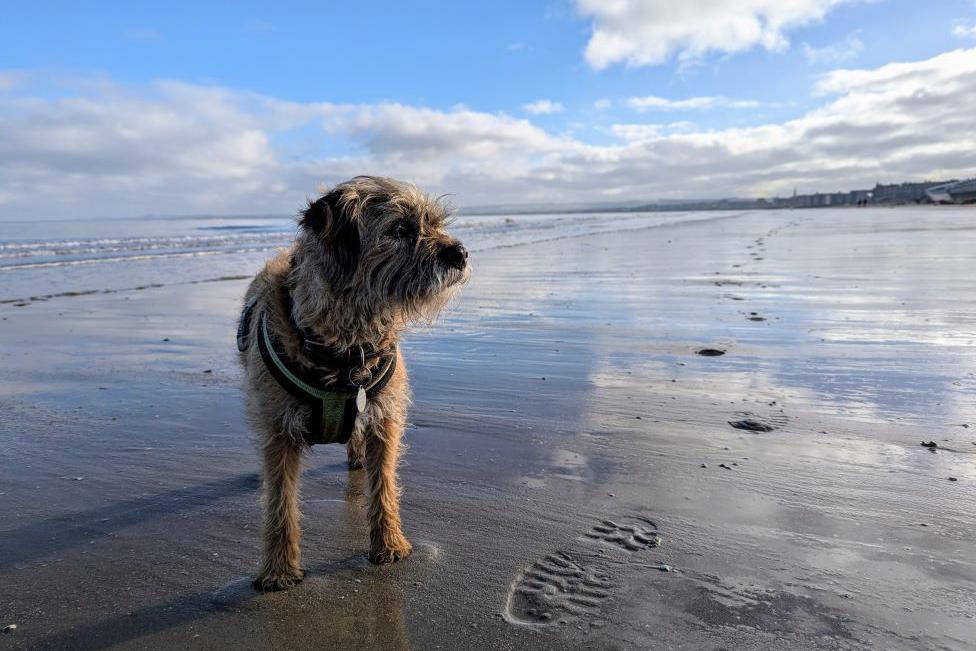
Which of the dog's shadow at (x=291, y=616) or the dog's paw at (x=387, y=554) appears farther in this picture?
the dog's paw at (x=387, y=554)

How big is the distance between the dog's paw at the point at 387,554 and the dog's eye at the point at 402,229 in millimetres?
1728

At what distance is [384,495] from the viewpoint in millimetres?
3645

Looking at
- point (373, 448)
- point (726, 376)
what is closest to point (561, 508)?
point (373, 448)

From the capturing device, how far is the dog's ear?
3.51 m

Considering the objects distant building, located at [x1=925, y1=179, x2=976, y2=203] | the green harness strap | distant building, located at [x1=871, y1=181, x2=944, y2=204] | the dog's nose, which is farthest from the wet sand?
distant building, located at [x1=871, y1=181, x2=944, y2=204]

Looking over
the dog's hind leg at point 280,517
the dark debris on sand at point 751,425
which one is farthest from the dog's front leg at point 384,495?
the dark debris on sand at point 751,425

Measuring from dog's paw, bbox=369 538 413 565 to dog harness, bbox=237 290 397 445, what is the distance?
636 mm

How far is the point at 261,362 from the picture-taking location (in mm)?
3562

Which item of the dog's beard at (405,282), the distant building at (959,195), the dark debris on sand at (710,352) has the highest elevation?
the distant building at (959,195)

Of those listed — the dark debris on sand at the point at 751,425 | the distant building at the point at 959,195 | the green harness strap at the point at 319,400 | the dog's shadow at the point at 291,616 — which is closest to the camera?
the dog's shadow at the point at 291,616

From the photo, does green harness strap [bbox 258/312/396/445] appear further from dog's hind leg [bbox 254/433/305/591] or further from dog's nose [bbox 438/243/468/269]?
dog's nose [bbox 438/243/468/269]

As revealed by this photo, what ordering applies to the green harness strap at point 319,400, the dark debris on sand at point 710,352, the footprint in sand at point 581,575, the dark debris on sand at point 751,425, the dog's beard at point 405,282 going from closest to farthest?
1. the footprint in sand at point 581,575
2. the green harness strap at point 319,400
3. the dog's beard at point 405,282
4. the dark debris on sand at point 751,425
5. the dark debris on sand at point 710,352

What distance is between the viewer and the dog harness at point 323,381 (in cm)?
344

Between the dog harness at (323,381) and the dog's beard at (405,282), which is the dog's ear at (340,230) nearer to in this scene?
the dog's beard at (405,282)
